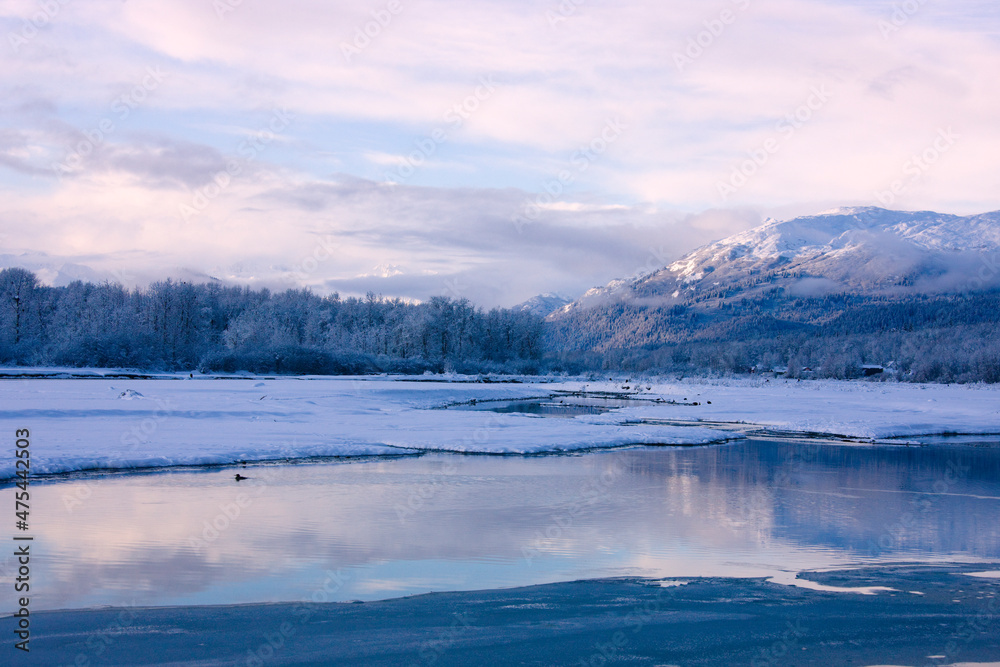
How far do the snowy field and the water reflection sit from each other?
3.26 meters

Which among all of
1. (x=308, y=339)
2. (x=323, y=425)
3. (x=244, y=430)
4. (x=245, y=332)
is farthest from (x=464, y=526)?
(x=308, y=339)

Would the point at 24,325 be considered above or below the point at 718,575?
above

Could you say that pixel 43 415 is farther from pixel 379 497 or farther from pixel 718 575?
pixel 718 575

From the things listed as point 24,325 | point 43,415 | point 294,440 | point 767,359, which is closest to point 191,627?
point 294,440

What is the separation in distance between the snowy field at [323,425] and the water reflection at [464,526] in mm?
3261

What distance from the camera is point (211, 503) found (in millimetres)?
16812

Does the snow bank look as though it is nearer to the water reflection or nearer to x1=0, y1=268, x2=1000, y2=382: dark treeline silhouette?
the water reflection

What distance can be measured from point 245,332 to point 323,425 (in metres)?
87.1

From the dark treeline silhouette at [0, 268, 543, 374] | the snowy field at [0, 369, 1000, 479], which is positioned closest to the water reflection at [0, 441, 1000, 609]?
the snowy field at [0, 369, 1000, 479]

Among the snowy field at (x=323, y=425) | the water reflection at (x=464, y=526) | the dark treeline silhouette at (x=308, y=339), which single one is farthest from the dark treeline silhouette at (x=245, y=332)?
the water reflection at (x=464, y=526)

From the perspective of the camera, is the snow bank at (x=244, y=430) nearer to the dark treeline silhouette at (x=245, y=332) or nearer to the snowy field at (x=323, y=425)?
the snowy field at (x=323, y=425)

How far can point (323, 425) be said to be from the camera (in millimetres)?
33625

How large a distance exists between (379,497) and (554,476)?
19.8 ft

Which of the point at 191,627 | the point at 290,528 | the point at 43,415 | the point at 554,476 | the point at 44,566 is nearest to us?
the point at 191,627
